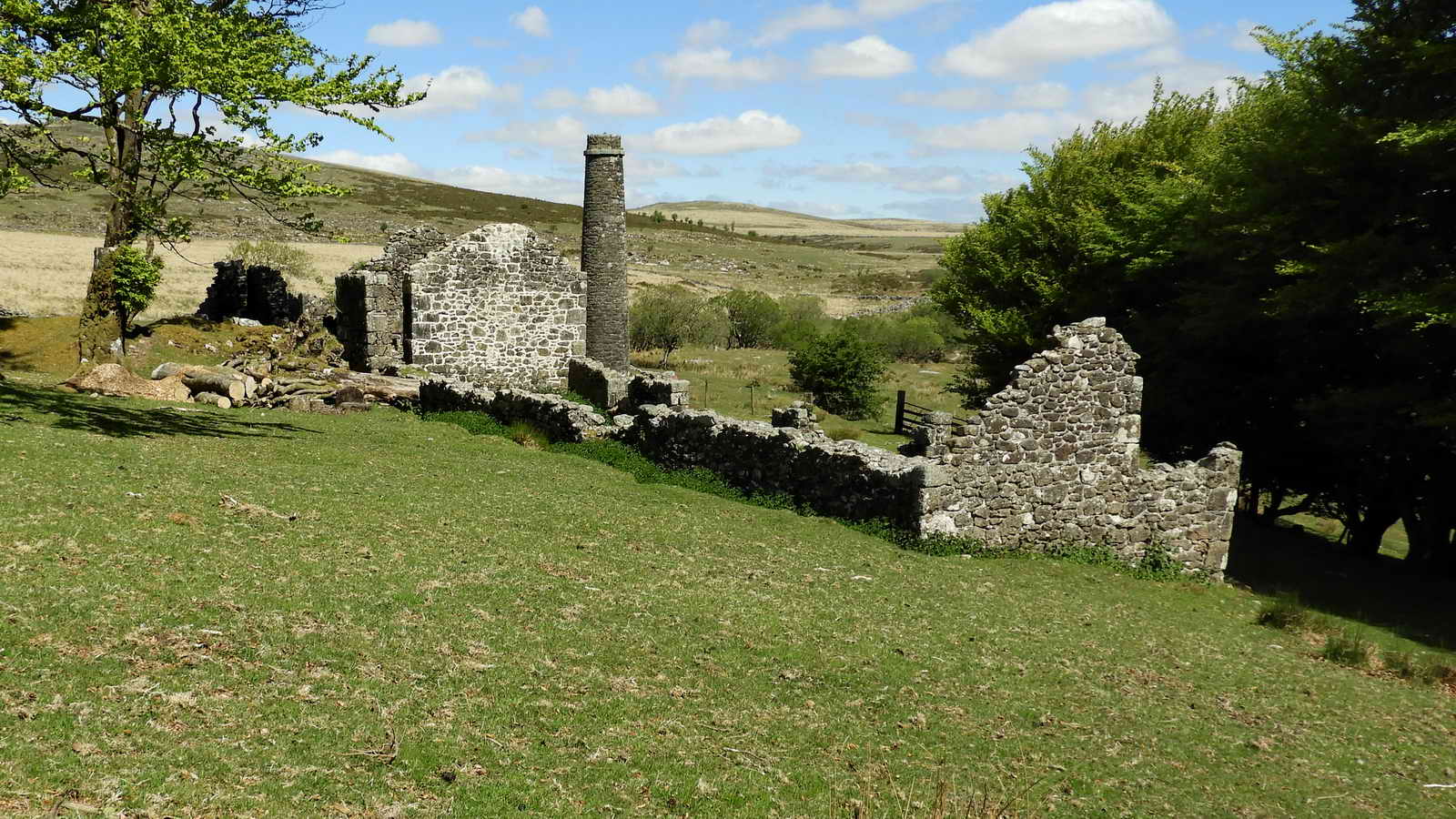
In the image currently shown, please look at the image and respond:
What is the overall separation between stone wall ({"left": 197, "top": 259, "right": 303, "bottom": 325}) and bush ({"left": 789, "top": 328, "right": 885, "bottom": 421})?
20102 mm

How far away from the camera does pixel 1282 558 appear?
22734 mm

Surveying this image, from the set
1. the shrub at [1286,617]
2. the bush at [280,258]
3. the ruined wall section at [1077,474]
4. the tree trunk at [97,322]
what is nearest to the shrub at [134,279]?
the tree trunk at [97,322]


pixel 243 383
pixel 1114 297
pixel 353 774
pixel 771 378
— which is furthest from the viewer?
pixel 771 378

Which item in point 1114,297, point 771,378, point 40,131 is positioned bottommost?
point 771,378

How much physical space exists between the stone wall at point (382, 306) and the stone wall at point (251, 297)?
427 centimetres

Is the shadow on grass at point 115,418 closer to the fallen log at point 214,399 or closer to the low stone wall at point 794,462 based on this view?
the fallen log at point 214,399

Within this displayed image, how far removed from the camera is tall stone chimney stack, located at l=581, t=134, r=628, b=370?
1341 inches

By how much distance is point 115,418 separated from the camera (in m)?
18.3

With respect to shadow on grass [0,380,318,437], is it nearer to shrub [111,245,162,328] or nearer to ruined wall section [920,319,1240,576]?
shrub [111,245,162,328]

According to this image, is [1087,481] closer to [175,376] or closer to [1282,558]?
[1282,558]

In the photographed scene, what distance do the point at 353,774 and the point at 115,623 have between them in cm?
295

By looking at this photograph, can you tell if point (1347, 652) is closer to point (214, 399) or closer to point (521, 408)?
point (521, 408)

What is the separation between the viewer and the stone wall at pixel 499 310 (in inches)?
1164

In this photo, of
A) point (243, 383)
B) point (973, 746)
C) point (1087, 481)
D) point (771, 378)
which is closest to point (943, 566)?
point (1087, 481)
